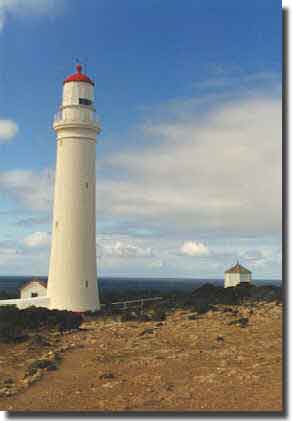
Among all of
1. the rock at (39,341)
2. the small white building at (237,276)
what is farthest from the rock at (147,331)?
the small white building at (237,276)

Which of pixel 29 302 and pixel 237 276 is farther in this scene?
pixel 237 276

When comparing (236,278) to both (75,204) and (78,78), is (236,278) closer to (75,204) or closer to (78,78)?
(75,204)

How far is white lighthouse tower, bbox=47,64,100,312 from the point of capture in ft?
42.9

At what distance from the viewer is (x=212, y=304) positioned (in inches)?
492

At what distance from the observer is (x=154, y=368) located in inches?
305

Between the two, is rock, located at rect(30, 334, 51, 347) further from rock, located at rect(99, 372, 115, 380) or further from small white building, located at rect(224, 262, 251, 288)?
small white building, located at rect(224, 262, 251, 288)

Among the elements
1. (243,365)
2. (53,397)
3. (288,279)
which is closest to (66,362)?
(53,397)

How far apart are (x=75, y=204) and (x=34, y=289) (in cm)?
280

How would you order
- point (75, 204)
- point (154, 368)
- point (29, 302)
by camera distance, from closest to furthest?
point (154, 368)
point (29, 302)
point (75, 204)

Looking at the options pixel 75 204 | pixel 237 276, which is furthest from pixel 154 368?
pixel 237 276

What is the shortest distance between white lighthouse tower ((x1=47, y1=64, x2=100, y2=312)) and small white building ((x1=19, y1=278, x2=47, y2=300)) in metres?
1.05

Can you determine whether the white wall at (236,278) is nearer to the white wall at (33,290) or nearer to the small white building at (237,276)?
the small white building at (237,276)

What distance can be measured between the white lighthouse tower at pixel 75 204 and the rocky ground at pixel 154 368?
243 centimetres

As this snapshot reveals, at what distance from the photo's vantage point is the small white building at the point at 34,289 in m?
14.3
